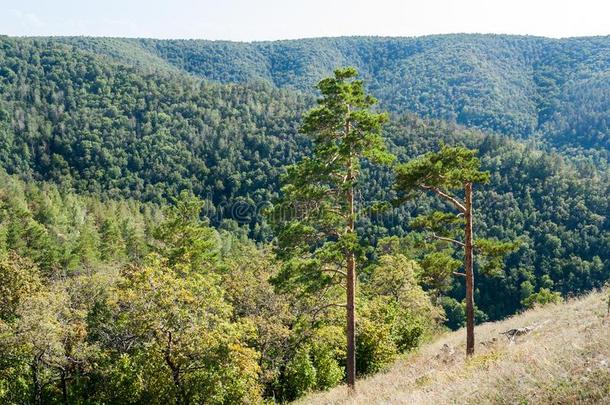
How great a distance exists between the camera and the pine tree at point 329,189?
17.2 metres

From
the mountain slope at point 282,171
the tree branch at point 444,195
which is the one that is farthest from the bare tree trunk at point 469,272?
the mountain slope at point 282,171

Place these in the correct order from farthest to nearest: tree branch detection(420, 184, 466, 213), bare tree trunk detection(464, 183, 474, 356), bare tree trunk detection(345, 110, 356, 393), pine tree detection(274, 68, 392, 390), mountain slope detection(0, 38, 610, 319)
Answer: mountain slope detection(0, 38, 610, 319)
bare tree trunk detection(345, 110, 356, 393)
bare tree trunk detection(464, 183, 474, 356)
pine tree detection(274, 68, 392, 390)
tree branch detection(420, 184, 466, 213)

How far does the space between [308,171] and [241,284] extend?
14185 millimetres

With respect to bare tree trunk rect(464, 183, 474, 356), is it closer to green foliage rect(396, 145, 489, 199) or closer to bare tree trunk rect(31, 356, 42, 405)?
green foliage rect(396, 145, 489, 199)

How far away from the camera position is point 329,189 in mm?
18141

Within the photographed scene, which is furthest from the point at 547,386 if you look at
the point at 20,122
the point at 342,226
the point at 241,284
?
the point at 20,122

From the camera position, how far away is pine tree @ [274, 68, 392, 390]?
56.5 feet

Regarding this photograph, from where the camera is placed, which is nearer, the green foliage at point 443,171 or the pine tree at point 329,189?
the green foliage at point 443,171

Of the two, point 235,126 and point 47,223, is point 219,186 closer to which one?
point 235,126

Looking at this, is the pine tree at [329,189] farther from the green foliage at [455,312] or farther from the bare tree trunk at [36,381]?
the green foliage at [455,312]

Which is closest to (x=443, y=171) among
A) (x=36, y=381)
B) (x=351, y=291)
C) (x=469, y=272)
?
(x=469, y=272)

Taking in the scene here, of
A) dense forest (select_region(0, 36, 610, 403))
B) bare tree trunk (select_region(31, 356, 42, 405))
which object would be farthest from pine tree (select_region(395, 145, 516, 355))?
bare tree trunk (select_region(31, 356, 42, 405))

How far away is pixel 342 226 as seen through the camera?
1844cm

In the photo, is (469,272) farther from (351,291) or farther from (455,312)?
(455,312)
